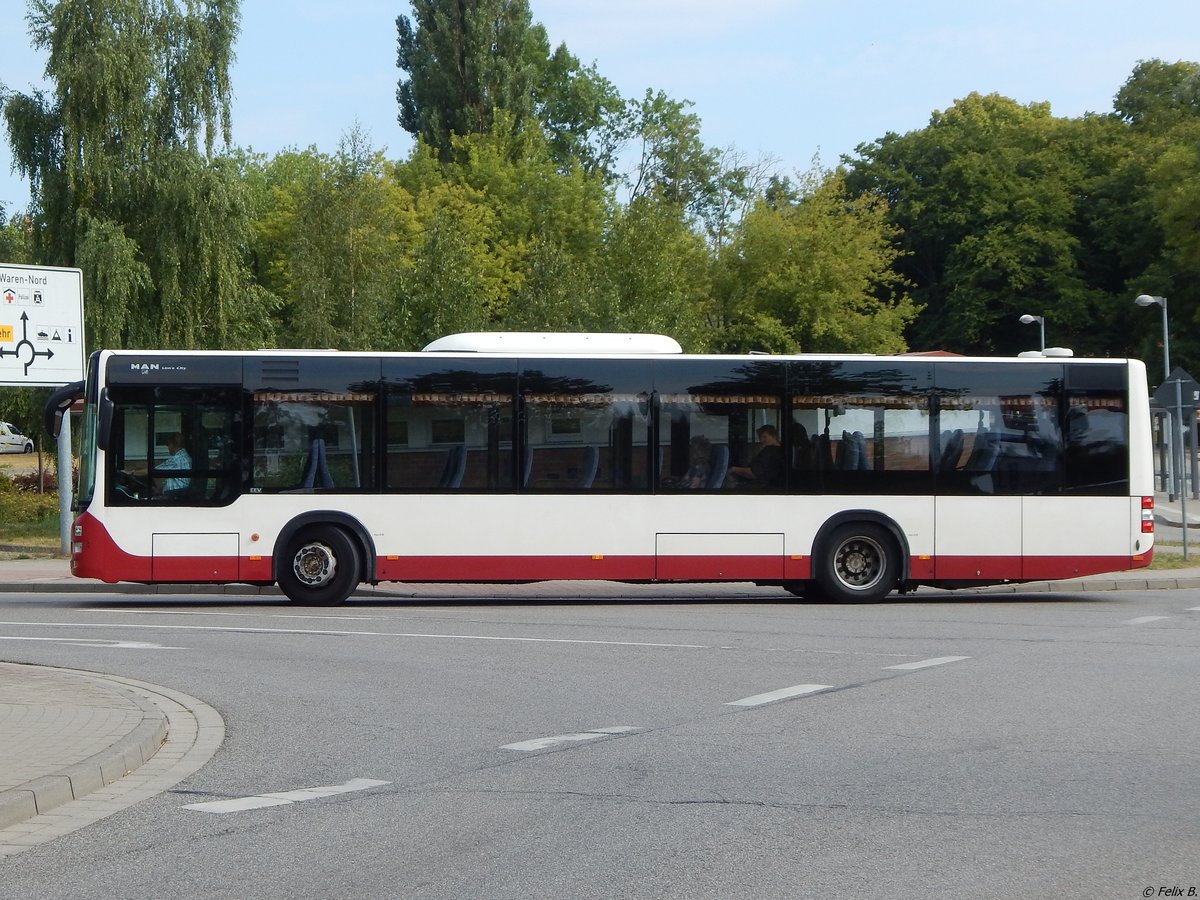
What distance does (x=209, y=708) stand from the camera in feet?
34.7

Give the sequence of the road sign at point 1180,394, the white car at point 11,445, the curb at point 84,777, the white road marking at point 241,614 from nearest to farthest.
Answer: the curb at point 84,777 < the white road marking at point 241,614 < the road sign at point 1180,394 < the white car at point 11,445

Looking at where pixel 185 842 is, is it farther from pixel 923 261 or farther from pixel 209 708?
pixel 923 261

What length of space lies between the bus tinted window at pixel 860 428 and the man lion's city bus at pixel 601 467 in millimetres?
27

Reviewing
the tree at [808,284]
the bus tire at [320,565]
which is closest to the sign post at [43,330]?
the bus tire at [320,565]

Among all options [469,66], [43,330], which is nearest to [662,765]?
[43,330]

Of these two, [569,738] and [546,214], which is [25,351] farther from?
[546,214]

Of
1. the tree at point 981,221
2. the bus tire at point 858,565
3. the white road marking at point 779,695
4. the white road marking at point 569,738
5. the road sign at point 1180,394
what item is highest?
the tree at point 981,221

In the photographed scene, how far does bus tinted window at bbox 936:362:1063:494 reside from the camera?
64.6 feet

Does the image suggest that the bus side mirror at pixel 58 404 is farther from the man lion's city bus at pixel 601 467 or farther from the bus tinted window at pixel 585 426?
the bus tinted window at pixel 585 426

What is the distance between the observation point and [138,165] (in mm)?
37562

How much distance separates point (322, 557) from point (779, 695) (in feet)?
29.7

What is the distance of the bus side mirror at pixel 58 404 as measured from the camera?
1908 cm

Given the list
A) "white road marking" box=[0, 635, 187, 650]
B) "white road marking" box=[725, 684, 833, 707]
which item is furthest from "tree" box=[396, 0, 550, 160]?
"white road marking" box=[725, 684, 833, 707]

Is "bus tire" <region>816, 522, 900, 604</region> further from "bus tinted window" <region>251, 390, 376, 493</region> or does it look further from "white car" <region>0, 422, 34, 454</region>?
"white car" <region>0, 422, 34, 454</region>
